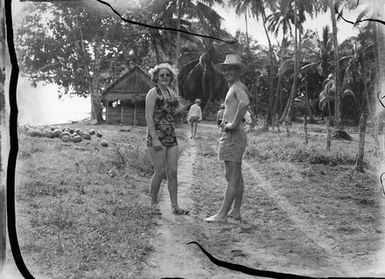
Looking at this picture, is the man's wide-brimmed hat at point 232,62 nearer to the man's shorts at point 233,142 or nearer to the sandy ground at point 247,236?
the sandy ground at point 247,236

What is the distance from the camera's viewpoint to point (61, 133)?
327cm

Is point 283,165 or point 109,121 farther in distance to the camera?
point 283,165

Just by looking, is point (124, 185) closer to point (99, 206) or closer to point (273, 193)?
point (99, 206)

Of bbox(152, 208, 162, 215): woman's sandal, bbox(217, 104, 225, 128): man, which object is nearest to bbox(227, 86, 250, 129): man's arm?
bbox(217, 104, 225, 128): man

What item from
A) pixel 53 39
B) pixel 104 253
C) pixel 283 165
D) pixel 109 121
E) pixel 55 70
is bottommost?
pixel 104 253

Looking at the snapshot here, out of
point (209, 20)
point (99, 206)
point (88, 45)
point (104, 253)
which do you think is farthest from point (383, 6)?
point (99, 206)

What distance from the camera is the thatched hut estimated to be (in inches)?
124

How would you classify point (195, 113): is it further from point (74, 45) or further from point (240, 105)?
point (74, 45)

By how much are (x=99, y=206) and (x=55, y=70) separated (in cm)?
Answer: 120

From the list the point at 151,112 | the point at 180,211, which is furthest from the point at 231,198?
the point at 151,112

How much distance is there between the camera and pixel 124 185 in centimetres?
404

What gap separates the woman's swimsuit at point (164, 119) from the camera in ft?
13.3

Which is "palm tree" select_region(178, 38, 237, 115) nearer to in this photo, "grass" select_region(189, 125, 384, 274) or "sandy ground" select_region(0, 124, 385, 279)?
"sandy ground" select_region(0, 124, 385, 279)

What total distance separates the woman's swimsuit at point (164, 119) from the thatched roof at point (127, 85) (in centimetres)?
53
